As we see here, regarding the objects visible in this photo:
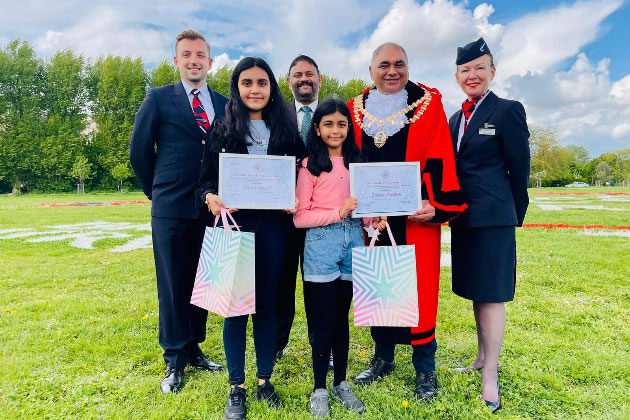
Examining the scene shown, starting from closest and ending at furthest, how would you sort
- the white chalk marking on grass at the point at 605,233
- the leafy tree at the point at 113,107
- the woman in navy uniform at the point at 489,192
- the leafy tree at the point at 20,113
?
the woman in navy uniform at the point at 489,192, the white chalk marking on grass at the point at 605,233, the leafy tree at the point at 20,113, the leafy tree at the point at 113,107

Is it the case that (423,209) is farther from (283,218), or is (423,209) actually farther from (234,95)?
(234,95)

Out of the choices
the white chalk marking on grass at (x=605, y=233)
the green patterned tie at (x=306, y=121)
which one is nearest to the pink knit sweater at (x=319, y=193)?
the green patterned tie at (x=306, y=121)

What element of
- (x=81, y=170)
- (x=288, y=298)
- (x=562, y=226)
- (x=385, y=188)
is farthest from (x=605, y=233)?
(x=81, y=170)

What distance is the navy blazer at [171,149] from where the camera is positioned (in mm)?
3244

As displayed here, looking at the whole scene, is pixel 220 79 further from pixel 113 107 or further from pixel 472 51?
pixel 472 51

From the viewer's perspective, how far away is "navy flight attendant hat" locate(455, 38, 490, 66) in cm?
303

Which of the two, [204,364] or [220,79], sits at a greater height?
[220,79]

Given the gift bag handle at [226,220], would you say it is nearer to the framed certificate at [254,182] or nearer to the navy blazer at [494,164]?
the framed certificate at [254,182]

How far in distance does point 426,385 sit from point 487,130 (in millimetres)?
1974

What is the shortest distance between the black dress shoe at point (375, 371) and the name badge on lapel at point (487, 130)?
6.57 ft

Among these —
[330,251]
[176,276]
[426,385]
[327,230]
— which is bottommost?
[426,385]

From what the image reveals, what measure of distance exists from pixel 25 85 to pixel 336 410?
157 ft

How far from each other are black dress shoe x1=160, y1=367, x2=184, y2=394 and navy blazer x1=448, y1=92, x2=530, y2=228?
99.1 inches

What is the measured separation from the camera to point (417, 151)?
123 inches
